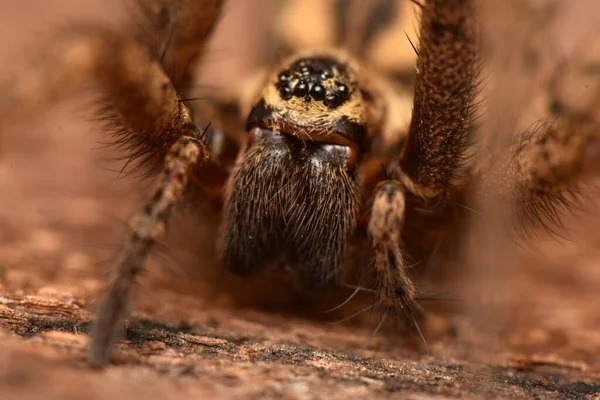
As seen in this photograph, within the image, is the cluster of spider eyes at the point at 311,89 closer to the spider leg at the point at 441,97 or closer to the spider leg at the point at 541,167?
the spider leg at the point at 441,97

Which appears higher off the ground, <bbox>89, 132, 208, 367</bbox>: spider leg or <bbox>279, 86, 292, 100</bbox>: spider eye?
<bbox>279, 86, 292, 100</bbox>: spider eye

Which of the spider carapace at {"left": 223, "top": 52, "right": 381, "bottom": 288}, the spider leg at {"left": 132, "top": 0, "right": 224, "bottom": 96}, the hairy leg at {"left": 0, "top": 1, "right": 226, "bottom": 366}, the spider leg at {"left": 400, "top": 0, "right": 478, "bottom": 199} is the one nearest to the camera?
the hairy leg at {"left": 0, "top": 1, "right": 226, "bottom": 366}

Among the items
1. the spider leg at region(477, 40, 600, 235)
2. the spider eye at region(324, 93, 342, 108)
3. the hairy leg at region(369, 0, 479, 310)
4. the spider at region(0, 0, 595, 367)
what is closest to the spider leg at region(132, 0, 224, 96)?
the spider at region(0, 0, 595, 367)

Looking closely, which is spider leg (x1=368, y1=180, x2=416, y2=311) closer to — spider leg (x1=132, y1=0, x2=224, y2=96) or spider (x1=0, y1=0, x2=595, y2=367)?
spider (x1=0, y1=0, x2=595, y2=367)

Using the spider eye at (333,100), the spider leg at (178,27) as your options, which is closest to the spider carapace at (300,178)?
the spider eye at (333,100)

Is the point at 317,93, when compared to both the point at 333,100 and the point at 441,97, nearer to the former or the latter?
the point at 333,100

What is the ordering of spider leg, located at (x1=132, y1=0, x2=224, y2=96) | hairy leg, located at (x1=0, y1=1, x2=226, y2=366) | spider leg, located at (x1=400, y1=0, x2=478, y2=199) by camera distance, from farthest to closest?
1. spider leg, located at (x1=132, y1=0, x2=224, y2=96)
2. spider leg, located at (x1=400, y1=0, x2=478, y2=199)
3. hairy leg, located at (x1=0, y1=1, x2=226, y2=366)

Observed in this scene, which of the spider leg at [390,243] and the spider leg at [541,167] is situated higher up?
the spider leg at [541,167]
